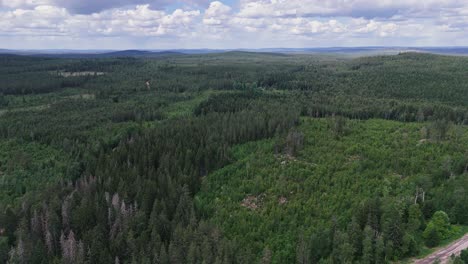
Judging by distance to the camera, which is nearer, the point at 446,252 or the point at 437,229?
the point at 446,252

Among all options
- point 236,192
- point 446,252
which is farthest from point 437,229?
point 236,192

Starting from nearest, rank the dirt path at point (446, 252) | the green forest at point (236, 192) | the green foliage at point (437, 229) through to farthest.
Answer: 1. the dirt path at point (446, 252)
2. the green foliage at point (437, 229)
3. the green forest at point (236, 192)

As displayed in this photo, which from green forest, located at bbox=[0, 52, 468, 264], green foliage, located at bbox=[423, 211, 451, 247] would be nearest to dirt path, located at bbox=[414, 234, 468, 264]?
green forest, located at bbox=[0, 52, 468, 264]

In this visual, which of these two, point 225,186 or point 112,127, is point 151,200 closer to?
point 225,186

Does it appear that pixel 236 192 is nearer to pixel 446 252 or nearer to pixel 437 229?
pixel 437 229

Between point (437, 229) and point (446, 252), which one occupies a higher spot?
point (437, 229)

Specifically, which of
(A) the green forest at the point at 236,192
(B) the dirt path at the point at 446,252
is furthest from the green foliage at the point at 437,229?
(B) the dirt path at the point at 446,252

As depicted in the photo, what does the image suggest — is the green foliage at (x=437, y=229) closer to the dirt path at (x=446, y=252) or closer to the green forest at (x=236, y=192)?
the green forest at (x=236, y=192)

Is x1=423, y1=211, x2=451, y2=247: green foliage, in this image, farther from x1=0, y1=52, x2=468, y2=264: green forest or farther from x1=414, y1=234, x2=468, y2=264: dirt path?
x1=414, y1=234, x2=468, y2=264: dirt path
